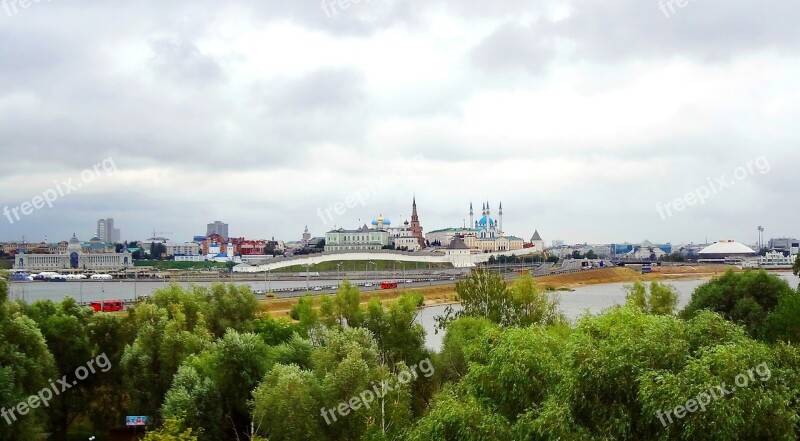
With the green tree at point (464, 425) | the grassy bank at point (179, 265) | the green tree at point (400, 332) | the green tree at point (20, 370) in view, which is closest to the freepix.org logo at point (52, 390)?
the green tree at point (20, 370)

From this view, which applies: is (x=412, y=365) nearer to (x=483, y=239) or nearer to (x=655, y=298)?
(x=655, y=298)

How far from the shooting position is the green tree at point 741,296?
31.4 metres

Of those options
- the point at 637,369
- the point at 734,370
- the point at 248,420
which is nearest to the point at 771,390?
the point at 734,370

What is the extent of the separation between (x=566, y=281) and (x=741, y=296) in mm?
79615

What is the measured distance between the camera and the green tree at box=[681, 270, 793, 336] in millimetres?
31438

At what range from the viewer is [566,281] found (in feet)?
367

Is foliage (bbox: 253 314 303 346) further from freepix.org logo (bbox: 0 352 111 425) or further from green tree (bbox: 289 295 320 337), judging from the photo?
freepix.org logo (bbox: 0 352 111 425)

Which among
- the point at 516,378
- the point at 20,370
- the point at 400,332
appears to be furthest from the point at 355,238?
the point at 516,378

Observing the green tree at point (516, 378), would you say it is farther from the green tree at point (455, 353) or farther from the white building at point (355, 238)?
the white building at point (355, 238)

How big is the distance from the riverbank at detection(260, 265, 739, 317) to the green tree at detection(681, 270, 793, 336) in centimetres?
1276

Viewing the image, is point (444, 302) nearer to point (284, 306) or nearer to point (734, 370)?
point (284, 306)

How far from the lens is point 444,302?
80938 millimetres

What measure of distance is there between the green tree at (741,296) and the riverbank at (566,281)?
502 inches

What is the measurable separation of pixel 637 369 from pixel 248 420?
1212 cm
